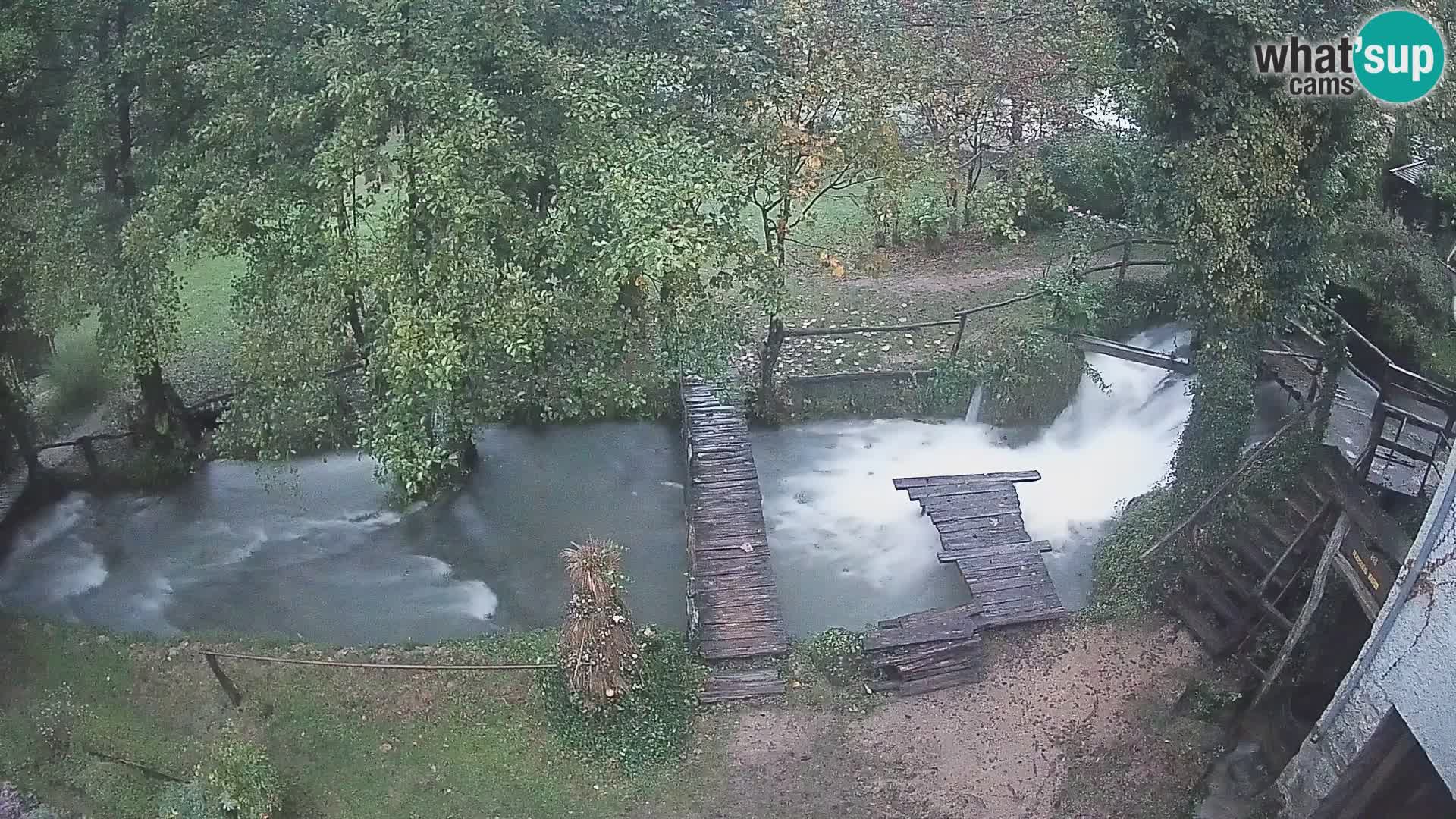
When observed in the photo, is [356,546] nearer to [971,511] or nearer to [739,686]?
[739,686]

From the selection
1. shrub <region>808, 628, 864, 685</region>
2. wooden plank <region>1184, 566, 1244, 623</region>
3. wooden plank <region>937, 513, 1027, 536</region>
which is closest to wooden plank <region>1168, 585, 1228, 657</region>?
wooden plank <region>1184, 566, 1244, 623</region>

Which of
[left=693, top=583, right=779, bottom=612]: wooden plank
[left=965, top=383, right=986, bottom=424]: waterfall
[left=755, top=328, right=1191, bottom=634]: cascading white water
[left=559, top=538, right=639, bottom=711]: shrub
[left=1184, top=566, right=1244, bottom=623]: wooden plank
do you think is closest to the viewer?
Result: [left=559, top=538, right=639, bottom=711]: shrub

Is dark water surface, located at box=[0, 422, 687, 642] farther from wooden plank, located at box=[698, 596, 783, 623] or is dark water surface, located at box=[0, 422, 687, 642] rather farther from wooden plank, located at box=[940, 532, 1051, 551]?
wooden plank, located at box=[940, 532, 1051, 551]

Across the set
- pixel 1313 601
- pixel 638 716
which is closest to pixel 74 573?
pixel 638 716

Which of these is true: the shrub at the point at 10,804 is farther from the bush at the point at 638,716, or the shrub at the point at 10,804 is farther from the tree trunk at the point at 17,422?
the tree trunk at the point at 17,422

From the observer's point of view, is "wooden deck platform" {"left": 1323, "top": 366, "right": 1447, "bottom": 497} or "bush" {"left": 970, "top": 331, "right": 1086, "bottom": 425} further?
"bush" {"left": 970, "top": 331, "right": 1086, "bottom": 425}

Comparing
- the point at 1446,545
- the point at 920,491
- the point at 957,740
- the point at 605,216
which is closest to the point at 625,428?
the point at 920,491

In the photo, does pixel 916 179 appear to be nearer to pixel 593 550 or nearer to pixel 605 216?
pixel 605 216
